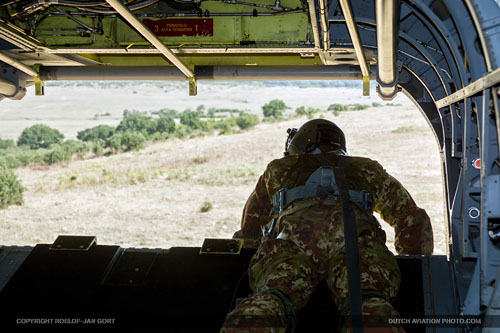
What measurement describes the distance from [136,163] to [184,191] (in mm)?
4581

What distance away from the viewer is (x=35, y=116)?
33.5m

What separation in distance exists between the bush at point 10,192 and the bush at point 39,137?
8.01 m

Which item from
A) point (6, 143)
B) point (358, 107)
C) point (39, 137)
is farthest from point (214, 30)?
point (6, 143)

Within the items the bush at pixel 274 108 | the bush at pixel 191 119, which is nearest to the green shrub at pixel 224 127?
the bush at pixel 191 119

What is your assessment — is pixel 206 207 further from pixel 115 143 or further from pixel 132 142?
pixel 115 143

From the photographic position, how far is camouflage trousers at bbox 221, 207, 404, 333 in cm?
253

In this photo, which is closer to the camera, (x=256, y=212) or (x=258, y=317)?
(x=258, y=317)

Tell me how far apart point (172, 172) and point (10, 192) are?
22.8 ft

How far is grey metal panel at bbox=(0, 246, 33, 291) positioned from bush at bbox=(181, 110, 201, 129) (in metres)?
28.0

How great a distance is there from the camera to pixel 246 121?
30578 millimetres

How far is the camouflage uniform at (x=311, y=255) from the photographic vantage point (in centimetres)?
255

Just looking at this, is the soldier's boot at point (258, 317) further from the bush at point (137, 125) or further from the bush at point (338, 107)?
the bush at point (338, 107)

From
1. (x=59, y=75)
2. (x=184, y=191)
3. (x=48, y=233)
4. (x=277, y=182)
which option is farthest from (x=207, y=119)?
(x=277, y=182)

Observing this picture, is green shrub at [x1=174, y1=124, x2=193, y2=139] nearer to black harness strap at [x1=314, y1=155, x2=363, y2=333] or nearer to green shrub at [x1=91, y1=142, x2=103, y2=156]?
green shrub at [x1=91, y1=142, x2=103, y2=156]
